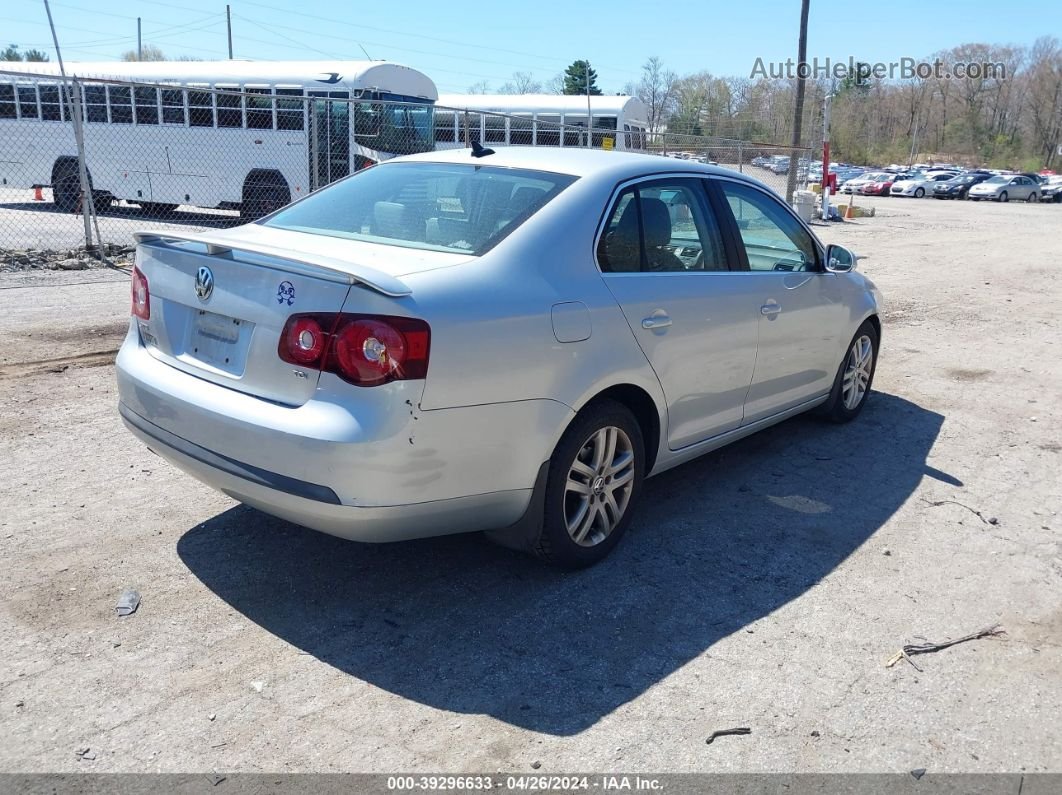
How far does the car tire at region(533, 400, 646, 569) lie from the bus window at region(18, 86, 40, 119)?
64.3ft

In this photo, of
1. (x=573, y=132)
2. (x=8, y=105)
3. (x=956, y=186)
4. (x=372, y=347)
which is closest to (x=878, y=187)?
(x=956, y=186)

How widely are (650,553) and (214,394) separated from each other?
2.06m

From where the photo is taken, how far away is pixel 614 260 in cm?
408

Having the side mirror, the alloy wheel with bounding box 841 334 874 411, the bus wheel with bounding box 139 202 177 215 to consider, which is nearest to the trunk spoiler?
the side mirror

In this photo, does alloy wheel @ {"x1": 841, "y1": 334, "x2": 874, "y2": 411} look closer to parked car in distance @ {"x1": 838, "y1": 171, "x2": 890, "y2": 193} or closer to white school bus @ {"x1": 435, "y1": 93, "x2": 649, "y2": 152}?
white school bus @ {"x1": 435, "y1": 93, "x2": 649, "y2": 152}

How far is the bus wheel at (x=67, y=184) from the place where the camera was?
1975 cm

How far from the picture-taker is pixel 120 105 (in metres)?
18.3

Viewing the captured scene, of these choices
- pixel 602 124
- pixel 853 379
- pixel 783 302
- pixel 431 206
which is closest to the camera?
pixel 431 206

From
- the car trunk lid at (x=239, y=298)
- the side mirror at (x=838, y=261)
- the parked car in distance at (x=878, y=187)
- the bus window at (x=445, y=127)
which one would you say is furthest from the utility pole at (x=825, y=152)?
the parked car in distance at (x=878, y=187)

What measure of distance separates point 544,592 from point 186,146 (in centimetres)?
1631

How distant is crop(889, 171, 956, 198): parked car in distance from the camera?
54.8 meters

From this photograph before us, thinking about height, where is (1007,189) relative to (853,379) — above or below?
above

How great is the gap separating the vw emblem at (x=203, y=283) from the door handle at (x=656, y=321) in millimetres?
1803

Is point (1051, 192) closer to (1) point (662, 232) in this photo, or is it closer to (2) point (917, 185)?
(2) point (917, 185)
